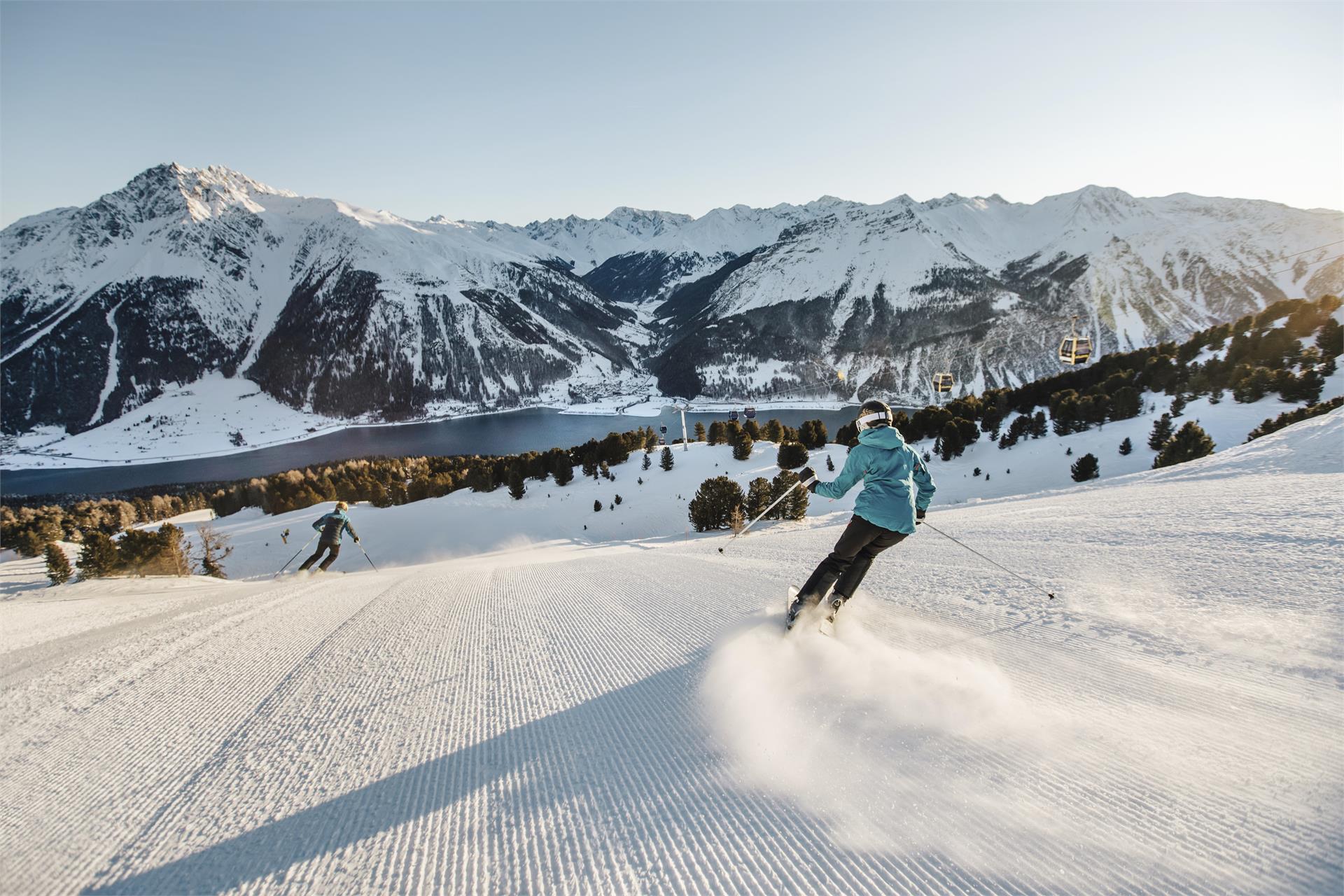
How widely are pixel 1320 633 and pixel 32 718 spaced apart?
Result: 8856mm

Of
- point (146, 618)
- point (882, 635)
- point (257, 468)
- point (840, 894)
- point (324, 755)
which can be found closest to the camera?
point (840, 894)

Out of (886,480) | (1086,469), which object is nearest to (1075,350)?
(1086,469)

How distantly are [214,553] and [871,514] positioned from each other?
1486 inches

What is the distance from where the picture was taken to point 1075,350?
34.2m

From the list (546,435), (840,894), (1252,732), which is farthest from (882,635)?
(546,435)

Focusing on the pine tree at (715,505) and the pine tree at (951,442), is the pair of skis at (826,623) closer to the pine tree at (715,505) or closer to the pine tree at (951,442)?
the pine tree at (715,505)

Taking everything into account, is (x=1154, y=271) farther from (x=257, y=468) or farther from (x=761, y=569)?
(x=257, y=468)

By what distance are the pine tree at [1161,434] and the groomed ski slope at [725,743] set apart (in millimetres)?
31375

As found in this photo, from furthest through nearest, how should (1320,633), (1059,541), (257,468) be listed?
(257,468), (1059,541), (1320,633)

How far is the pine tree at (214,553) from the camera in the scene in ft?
74.4

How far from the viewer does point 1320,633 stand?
11.5 ft

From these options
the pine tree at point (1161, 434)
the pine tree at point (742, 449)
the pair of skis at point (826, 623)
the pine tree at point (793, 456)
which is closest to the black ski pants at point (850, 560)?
the pair of skis at point (826, 623)

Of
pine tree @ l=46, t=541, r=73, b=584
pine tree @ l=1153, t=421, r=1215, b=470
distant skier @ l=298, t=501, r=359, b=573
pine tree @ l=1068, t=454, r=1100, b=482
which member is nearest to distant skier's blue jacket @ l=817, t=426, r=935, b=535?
distant skier @ l=298, t=501, r=359, b=573

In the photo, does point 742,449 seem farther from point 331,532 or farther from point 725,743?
point 725,743
